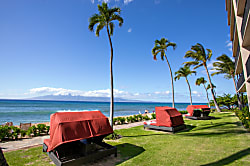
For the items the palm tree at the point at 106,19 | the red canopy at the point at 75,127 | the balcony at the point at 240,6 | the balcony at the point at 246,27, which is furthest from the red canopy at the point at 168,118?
the balcony at the point at 240,6

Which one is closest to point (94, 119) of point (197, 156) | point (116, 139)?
point (116, 139)

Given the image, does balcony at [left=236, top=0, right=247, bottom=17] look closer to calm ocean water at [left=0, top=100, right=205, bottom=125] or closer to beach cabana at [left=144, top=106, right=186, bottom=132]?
beach cabana at [left=144, top=106, right=186, bottom=132]

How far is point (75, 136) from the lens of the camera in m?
5.92

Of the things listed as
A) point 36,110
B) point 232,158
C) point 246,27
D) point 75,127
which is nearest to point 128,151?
point 75,127

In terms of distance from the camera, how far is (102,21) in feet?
39.7

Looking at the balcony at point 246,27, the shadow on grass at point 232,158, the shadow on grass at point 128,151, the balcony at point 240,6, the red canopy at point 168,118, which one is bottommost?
the shadow on grass at point 128,151

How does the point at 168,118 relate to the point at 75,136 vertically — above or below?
below

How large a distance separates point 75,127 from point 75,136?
0.39 meters

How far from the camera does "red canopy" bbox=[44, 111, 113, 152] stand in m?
5.72

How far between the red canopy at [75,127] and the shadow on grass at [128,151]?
1.48 meters

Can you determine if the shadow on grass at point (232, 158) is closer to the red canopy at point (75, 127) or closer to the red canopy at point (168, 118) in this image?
the red canopy at point (75, 127)

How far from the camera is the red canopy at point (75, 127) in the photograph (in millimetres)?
5721

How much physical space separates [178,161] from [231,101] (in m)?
37.4

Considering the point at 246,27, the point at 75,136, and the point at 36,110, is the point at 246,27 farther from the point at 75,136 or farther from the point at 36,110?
the point at 36,110
